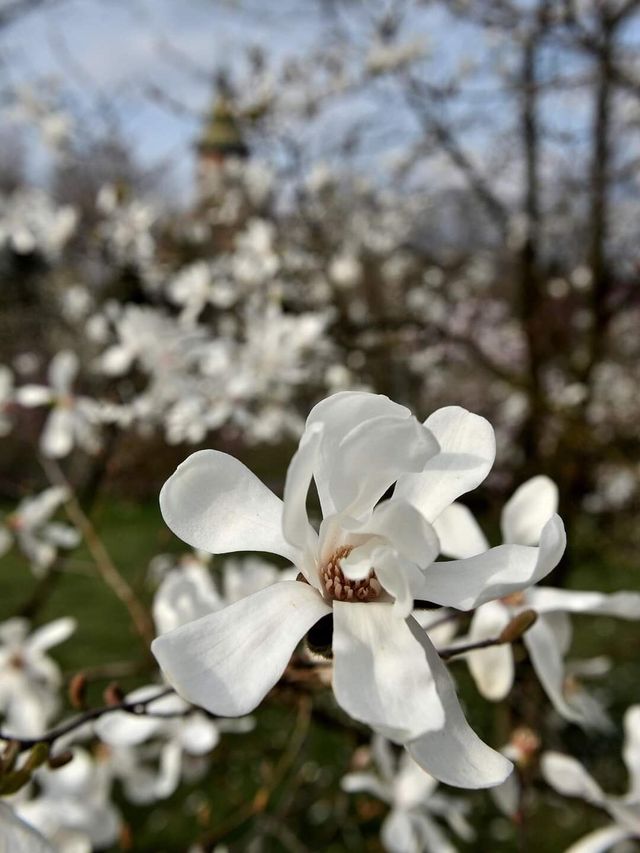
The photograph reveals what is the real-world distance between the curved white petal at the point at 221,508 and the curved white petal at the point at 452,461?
86mm

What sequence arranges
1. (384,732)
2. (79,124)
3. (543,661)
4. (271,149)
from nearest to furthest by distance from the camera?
(384,732) → (543,661) → (271,149) → (79,124)

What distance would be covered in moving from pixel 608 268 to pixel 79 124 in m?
2.50

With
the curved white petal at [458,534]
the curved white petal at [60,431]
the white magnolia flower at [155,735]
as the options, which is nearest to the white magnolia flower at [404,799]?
the white magnolia flower at [155,735]

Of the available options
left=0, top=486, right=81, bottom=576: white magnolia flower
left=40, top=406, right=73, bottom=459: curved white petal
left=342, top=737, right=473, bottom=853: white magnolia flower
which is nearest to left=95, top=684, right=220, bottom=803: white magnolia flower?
left=342, top=737, right=473, bottom=853: white magnolia flower

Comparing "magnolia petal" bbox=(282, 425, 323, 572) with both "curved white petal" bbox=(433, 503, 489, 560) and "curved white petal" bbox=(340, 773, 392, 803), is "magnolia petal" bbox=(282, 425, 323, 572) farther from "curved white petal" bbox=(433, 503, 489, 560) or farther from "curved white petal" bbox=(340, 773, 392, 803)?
"curved white petal" bbox=(340, 773, 392, 803)

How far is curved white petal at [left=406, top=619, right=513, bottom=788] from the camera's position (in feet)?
1.30

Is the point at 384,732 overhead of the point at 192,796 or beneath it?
overhead

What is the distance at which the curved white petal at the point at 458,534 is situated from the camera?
0.71 meters

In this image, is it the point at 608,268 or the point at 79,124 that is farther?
the point at 79,124

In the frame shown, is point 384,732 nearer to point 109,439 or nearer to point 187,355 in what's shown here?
point 187,355

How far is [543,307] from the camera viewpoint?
3404 mm

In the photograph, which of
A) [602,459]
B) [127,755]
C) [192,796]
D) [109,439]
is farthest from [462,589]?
[192,796]

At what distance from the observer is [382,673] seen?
40 centimetres

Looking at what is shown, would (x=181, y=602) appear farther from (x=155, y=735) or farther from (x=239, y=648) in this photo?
(x=155, y=735)
